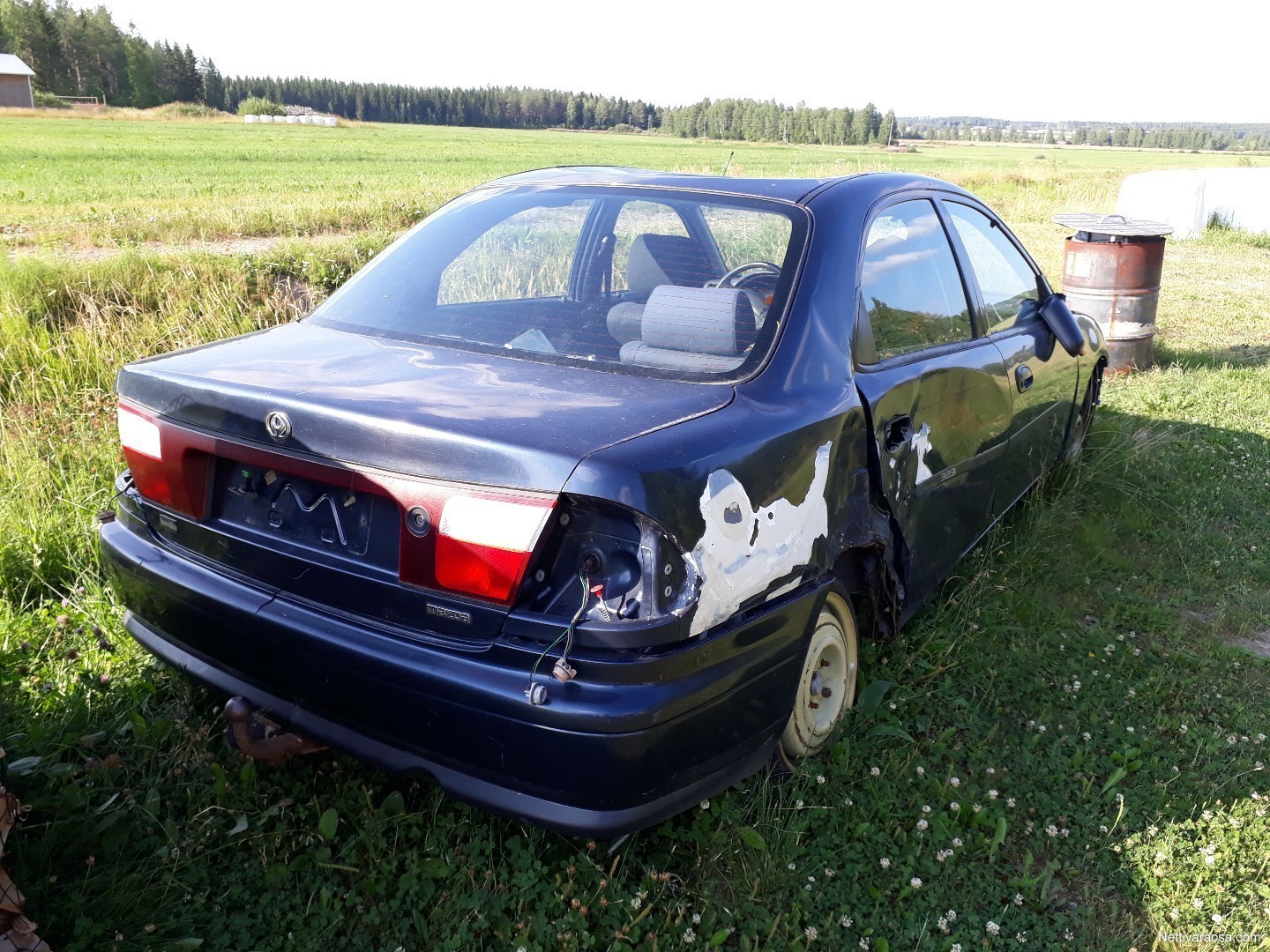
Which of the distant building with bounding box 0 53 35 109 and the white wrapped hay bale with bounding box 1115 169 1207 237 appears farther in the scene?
the distant building with bounding box 0 53 35 109

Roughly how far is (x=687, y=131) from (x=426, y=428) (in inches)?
3380

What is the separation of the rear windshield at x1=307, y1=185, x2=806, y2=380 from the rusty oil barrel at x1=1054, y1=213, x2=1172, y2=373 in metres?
5.72

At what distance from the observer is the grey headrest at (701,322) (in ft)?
8.38

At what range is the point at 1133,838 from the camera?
275cm

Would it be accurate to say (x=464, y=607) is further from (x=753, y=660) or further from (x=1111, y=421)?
(x=1111, y=421)

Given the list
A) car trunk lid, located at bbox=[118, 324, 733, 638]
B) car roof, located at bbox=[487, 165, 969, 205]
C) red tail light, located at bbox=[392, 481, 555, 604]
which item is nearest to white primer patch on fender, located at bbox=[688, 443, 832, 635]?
car trunk lid, located at bbox=[118, 324, 733, 638]

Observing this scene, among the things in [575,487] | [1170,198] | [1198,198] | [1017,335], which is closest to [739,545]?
[575,487]

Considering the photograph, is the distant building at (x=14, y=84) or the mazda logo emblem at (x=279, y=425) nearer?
the mazda logo emblem at (x=279, y=425)

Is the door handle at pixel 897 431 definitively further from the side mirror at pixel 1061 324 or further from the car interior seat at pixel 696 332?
the side mirror at pixel 1061 324

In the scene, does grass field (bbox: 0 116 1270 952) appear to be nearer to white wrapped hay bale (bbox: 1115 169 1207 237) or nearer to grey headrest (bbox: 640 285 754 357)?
grey headrest (bbox: 640 285 754 357)

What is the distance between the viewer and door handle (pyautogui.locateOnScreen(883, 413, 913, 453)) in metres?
2.78

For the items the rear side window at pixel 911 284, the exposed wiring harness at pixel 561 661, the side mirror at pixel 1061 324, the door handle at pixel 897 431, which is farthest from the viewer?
the side mirror at pixel 1061 324

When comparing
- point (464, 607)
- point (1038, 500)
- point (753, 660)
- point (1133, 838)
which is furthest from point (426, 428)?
point (1038, 500)

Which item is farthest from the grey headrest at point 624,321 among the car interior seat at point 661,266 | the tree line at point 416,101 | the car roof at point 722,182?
the tree line at point 416,101
